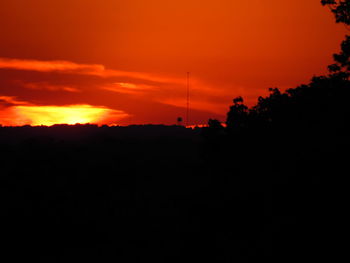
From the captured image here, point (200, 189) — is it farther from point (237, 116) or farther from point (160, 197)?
point (237, 116)

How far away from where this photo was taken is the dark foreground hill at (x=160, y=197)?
1046 inches

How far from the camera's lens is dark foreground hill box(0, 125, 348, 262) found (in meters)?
26.6

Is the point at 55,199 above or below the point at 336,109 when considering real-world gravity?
below

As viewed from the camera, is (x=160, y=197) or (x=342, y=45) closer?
(x=342, y=45)

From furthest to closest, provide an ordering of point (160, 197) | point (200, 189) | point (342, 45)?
point (160, 197)
point (200, 189)
point (342, 45)

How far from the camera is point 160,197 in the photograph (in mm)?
71062

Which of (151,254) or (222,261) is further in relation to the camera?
(151,254)

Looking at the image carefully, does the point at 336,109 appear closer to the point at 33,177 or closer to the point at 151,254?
the point at 151,254

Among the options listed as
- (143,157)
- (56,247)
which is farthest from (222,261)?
(143,157)

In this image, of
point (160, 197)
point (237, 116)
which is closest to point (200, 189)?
point (160, 197)

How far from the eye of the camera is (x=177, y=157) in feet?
311

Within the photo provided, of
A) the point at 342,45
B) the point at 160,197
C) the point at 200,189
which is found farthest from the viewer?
the point at 160,197

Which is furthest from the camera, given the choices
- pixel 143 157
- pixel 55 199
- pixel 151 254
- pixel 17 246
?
pixel 143 157

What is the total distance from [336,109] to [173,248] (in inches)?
1135
